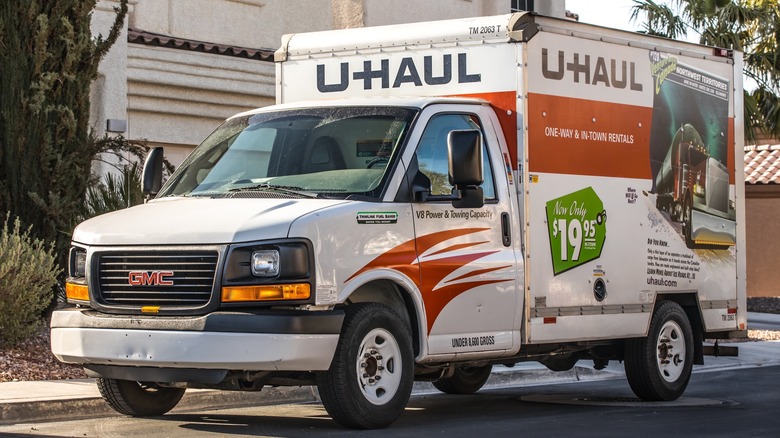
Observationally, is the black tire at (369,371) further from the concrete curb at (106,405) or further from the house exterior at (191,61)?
the house exterior at (191,61)

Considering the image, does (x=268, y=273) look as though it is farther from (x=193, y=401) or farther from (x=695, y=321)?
(x=695, y=321)

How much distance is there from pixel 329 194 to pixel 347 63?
203 cm

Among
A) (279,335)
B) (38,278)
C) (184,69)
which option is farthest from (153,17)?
(279,335)

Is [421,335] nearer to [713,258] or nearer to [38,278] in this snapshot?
[713,258]

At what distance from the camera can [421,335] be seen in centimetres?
1012

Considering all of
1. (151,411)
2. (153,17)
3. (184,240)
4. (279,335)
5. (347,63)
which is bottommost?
(151,411)

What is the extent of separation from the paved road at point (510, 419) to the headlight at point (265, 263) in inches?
48.1

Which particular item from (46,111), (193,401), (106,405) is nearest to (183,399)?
(193,401)

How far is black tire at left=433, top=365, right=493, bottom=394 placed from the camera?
1327cm

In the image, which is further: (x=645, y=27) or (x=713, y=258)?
(x=645, y=27)

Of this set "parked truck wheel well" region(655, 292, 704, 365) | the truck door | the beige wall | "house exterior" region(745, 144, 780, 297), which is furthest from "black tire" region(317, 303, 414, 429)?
the beige wall

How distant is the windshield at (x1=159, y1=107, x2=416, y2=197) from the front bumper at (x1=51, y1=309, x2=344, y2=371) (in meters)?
1.14

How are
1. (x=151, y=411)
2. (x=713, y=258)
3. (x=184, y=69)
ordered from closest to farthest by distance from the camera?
(x=151, y=411) → (x=713, y=258) → (x=184, y=69)

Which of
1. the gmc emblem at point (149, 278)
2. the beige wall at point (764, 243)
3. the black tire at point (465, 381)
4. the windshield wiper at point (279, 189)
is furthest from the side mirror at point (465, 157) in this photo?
the beige wall at point (764, 243)
